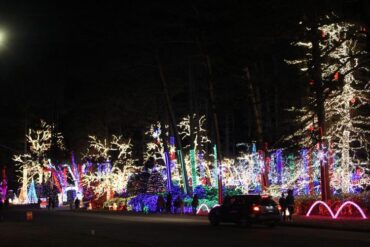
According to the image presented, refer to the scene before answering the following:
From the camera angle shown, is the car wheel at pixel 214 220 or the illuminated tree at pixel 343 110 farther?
the illuminated tree at pixel 343 110

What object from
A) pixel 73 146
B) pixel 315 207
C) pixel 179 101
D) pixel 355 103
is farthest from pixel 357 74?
pixel 73 146

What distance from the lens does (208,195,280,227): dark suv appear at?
27438 millimetres

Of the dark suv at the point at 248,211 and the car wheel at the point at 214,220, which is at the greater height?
the dark suv at the point at 248,211

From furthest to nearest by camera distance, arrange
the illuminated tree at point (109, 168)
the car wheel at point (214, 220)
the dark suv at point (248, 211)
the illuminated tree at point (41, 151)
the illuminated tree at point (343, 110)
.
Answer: the illuminated tree at point (41, 151), the illuminated tree at point (109, 168), the illuminated tree at point (343, 110), the car wheel at point (214, 220), the dark suv at point (248, 211)

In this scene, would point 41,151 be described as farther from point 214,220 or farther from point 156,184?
point 214,220

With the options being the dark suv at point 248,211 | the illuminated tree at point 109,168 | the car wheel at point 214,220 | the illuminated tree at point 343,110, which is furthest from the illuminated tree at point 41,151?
the dark suv at point 248,211

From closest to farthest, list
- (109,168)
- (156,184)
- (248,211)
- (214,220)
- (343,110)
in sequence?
(248,211) → (214,220) → (343,110) → (156,184) → (109,168)

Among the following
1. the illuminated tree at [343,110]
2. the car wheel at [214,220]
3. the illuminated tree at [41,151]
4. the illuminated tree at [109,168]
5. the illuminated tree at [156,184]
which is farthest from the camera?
the illuminated tree at [41,151]

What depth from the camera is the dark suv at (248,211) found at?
27438 mm

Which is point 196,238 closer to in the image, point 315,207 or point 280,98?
point 280,98

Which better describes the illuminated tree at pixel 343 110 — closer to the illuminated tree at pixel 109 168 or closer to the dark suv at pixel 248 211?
the dark suv at pixel 248 211

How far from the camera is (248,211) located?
27781 mm

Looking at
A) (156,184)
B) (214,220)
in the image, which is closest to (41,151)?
(156,184)

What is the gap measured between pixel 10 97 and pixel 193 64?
4857cm
